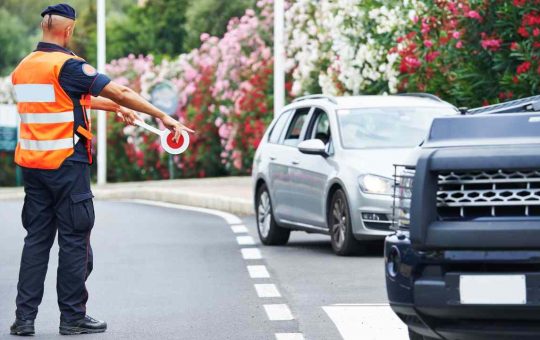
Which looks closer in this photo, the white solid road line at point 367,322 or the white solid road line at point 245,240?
the white solid road line at point 367,322

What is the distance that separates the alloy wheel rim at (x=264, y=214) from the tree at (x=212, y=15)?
1314 inches

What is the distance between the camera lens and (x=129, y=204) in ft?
91.2

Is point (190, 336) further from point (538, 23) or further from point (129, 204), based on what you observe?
point (129, 204)

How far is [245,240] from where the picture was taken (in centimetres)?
1739

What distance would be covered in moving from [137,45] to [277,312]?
5666 cm

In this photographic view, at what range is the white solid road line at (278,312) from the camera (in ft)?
33.2

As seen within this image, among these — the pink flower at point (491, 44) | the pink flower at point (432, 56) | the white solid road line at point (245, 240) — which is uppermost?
the pink flower at point (491, 44)

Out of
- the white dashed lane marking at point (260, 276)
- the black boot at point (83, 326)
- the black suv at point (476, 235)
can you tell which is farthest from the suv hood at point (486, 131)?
the black boot at point (83, 326)

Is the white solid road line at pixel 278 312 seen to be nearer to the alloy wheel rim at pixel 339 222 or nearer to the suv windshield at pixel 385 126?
the alloy wheel rim at pixel 339 222

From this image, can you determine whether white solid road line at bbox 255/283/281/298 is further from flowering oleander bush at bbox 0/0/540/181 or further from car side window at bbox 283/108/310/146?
flowering oleander bush at bbox 0/0/540/181

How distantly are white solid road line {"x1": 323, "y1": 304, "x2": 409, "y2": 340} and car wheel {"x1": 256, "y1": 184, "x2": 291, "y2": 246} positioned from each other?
578cm

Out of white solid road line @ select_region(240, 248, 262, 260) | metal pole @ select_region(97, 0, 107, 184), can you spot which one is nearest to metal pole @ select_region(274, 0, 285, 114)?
metal pole @ select_region(97, 0, 107, 184)

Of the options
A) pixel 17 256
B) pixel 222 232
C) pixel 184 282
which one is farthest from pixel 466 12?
pixel 184 282

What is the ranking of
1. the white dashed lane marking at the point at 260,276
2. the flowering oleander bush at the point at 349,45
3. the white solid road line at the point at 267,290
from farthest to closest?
the flowering oleander bush at the point at 349,45 < the white solid road line at the point at 267,290 < the white dashed lane marking at the point at 260,276
